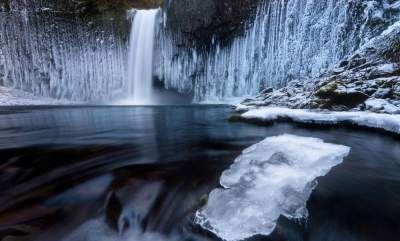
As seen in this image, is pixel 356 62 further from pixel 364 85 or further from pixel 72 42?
pixel 72 42

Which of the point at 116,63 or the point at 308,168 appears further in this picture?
the point at 116,63

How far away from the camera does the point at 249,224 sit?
188cm

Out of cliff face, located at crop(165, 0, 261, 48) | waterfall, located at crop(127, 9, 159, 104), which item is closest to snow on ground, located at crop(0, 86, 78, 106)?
waterfall, located at crop(127, 9, 159, 104)

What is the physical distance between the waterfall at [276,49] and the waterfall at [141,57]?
3.72ft

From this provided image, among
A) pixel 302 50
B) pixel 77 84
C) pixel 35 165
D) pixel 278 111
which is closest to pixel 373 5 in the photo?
pixel 302 50

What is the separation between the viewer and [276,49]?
1756 cm

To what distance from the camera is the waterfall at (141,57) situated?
2450 centimetres

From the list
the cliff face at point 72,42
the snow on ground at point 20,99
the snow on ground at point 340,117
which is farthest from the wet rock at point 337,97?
the snow on ground at point 20,99

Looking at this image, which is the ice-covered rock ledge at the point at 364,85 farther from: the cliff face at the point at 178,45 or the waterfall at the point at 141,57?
the waterfall at the point at 141,57

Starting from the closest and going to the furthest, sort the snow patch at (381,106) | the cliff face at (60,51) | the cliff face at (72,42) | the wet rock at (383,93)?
1. the snow patch at (381,106)
2. the wet rock at (383,93)
3. the cliff face at (72,42)
4. the cliff face at (60,51)

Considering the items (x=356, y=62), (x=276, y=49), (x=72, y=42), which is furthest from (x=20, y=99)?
(x=356, y=62)

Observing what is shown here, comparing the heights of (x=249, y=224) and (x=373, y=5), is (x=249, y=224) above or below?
below

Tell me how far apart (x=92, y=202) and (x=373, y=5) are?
16678 mm

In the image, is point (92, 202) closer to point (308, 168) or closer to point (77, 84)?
point (308, 168)
